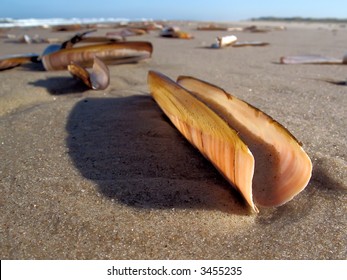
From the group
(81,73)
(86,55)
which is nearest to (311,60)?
(86,55)

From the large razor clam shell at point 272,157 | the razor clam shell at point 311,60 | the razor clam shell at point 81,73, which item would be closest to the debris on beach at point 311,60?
the razor clam shell at point 311,60

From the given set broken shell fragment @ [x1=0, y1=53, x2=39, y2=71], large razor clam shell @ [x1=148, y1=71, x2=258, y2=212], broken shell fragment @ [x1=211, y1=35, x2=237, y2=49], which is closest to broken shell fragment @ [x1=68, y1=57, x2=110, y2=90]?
large razor clam shell @ [x1=148, y1=71, x2=258, y2=212]

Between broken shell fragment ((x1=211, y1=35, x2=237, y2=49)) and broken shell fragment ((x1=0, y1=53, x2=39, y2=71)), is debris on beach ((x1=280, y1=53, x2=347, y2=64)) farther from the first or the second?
broken shell fragment ((x1=0, y1=53, x2=39, y2=71))

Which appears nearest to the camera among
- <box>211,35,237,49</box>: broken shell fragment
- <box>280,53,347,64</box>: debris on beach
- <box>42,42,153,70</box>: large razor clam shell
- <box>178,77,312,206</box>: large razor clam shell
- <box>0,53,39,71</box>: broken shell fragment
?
<box>178,77,312,206</box>: large razor clam shell

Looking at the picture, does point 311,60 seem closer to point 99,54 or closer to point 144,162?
point 99,54

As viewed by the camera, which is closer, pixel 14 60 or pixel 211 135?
pixel 211 135
